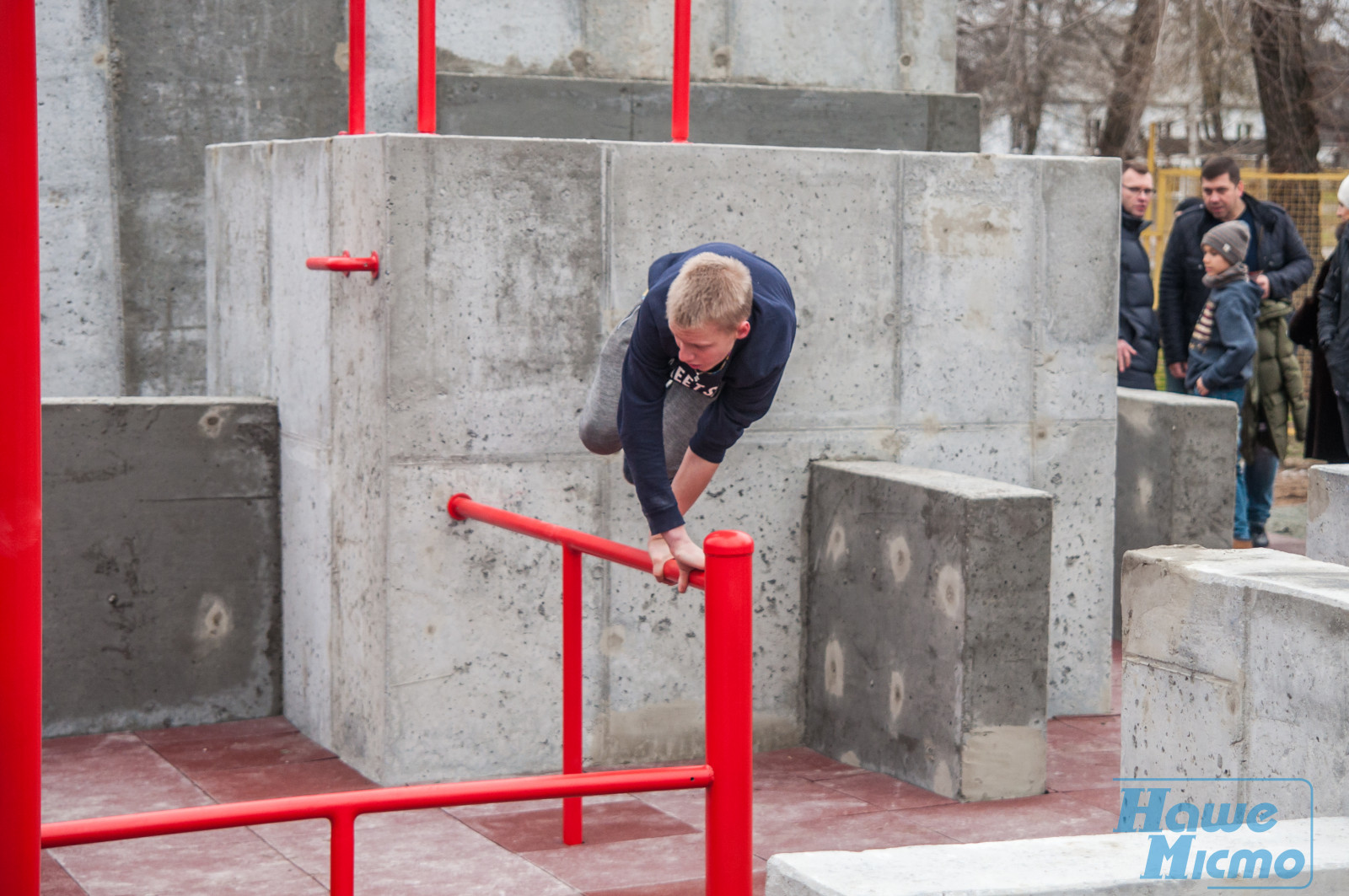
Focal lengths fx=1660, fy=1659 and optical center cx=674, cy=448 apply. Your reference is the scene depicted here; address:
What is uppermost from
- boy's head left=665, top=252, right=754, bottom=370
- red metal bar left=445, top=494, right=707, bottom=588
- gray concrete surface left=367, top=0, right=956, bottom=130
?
gray concrete surface left=367, top=0, right=956, bottom=130

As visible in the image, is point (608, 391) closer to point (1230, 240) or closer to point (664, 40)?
point (664, 40)

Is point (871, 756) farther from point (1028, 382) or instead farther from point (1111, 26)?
point (1111, 26)

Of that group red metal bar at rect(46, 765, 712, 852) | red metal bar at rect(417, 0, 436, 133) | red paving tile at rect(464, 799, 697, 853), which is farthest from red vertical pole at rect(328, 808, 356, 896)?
red metal bar at rect(417, 0, 436, 133)

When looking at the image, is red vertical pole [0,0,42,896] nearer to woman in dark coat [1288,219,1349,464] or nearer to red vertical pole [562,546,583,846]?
red vertical pole [562,546,583,846]

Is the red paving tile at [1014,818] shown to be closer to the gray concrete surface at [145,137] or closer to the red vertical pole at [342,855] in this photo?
the red vertical pole at [342,855]

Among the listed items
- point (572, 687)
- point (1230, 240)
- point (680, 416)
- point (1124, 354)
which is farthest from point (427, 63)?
point (1230, 240)

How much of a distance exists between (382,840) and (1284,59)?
52.5 feet

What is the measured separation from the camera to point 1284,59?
17953 millimetres

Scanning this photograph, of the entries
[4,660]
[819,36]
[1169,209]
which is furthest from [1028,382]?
[1169,209]

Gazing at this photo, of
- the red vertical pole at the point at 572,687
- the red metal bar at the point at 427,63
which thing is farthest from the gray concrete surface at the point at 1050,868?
the red metal bar at the point at 427,63

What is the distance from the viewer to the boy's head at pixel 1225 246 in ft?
27.5

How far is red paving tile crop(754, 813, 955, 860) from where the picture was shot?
188 inches

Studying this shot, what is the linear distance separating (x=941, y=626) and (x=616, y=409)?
49.6 inches

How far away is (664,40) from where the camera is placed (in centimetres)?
780
